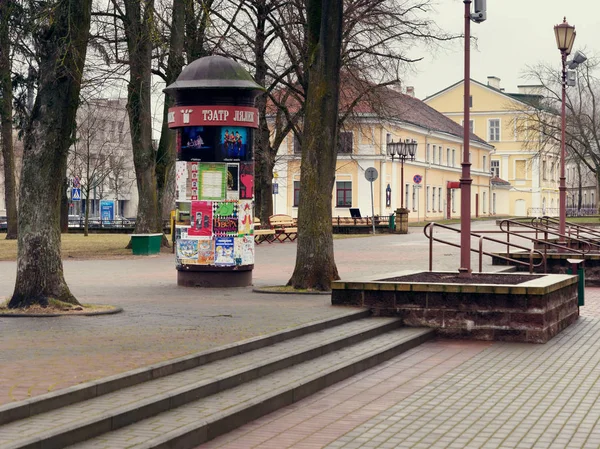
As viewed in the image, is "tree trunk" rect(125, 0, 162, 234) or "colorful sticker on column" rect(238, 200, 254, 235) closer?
→ "colorful sticker on column" rect(238, 200, 254, 235)

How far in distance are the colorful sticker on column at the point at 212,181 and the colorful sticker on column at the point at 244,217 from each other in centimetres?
38

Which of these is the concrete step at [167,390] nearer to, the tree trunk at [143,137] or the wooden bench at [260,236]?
the tree trunk at [143,137]

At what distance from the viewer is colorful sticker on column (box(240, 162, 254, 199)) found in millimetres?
18156

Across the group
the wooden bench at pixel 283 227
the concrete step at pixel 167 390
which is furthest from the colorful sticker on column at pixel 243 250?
the wooden bench at pixel 283 227

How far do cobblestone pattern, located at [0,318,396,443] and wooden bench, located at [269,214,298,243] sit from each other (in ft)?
94.9

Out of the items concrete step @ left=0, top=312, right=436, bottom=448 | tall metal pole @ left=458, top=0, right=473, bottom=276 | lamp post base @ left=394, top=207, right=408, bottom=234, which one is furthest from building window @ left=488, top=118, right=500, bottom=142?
concrete step @ left=0, top=312, right=436, bottom=448

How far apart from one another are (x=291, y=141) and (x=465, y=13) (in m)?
60.9

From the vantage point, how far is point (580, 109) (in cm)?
7625

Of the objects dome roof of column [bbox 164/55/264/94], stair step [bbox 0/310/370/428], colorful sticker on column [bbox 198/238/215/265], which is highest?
dome roof of column [bbox 164/55/264/94]

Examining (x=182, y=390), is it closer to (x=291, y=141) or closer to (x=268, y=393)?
(x=268, y=393)

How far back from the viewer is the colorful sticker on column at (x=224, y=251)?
715 inches

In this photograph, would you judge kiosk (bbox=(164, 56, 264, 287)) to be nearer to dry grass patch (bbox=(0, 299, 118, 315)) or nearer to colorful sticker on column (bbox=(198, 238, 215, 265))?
colorful sticker on column (bbox=(198, 238, 215, 265))

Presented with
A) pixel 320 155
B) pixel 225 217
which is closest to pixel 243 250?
pixel 225 217

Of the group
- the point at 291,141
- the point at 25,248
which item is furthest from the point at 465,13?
the point at 291,141
